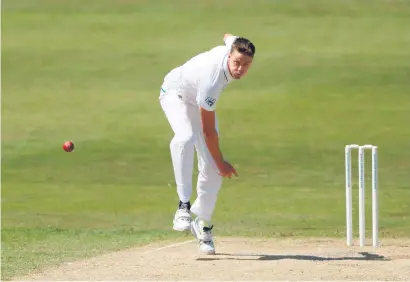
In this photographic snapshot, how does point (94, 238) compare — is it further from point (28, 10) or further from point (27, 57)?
point (28, 10)

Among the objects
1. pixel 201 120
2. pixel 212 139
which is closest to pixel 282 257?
pixel 212 139

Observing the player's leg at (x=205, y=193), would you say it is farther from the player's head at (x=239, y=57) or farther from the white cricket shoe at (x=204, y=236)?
the player's head at (x=239, y=57)

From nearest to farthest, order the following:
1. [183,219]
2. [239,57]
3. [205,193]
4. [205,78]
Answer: [239,57] < [205,78] < [183,219] < [205,193]

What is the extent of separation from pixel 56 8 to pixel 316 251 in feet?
53.8

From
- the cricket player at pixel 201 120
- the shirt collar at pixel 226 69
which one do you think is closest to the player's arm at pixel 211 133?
the cricket player at pixel 201 120

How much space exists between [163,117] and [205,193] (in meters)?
9.21

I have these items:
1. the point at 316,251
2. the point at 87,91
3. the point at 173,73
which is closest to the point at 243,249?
the point at 316,251

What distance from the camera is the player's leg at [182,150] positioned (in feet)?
26.7

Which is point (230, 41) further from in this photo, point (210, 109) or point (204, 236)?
point (204, 236)

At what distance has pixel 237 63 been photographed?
7855mm

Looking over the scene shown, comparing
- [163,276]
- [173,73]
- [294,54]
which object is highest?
[294,54]

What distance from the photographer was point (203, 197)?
844 centimetres

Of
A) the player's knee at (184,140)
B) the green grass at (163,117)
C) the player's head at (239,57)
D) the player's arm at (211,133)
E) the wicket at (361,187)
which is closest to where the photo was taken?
the player's head at (239,57)

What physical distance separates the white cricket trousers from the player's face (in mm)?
542
